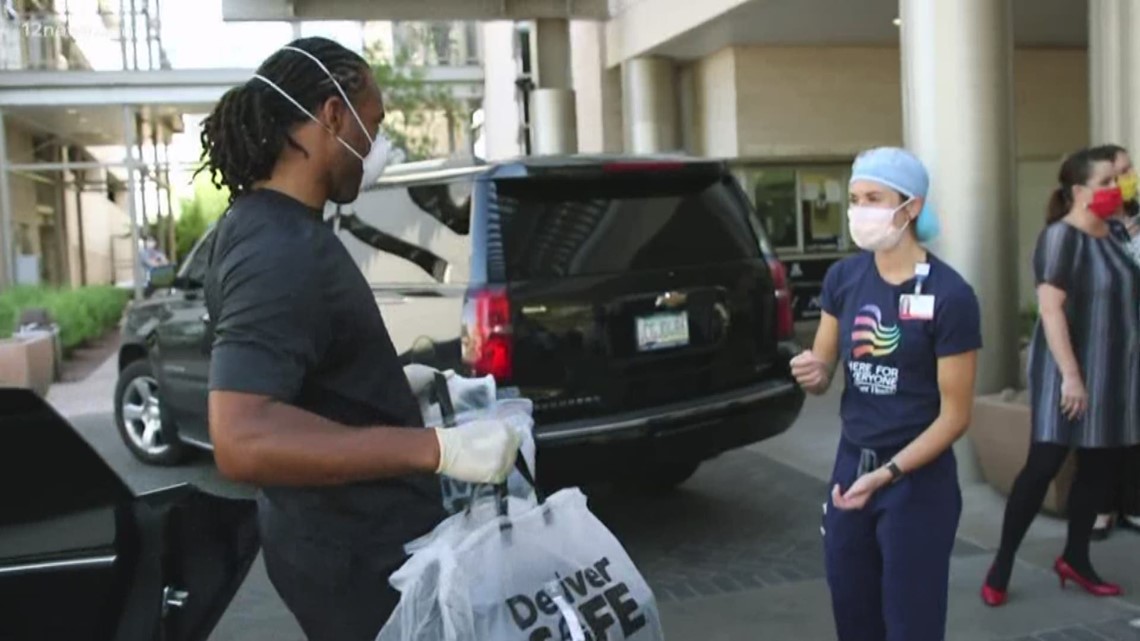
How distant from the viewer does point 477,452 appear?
2.03 m

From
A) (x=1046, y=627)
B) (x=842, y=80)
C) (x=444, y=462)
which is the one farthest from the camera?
(x=842, y=80)

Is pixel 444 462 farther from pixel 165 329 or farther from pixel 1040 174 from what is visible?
pixel 1040 174

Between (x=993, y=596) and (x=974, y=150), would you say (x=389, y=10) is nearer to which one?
(x=974, y=150)

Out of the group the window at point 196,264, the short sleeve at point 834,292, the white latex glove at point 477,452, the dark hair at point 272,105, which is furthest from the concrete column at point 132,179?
the white latex glove at point 477,452

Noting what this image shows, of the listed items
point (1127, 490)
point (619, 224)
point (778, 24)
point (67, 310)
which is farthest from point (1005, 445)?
point (67, 310)

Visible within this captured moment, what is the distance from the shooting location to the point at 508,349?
5.23m

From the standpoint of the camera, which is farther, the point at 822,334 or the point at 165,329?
the point at 165,329

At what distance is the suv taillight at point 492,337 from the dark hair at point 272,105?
9.85 ft

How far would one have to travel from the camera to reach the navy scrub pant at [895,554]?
3191 mm

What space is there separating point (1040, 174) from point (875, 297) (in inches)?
538

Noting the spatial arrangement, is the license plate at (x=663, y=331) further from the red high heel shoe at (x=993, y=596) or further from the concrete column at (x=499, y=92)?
the concrete column at (x=499, y=92)

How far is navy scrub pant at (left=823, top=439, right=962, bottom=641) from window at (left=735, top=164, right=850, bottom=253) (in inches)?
484

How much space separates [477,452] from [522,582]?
27cm

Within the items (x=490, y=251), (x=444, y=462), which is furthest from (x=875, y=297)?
(x=490, y=251)
